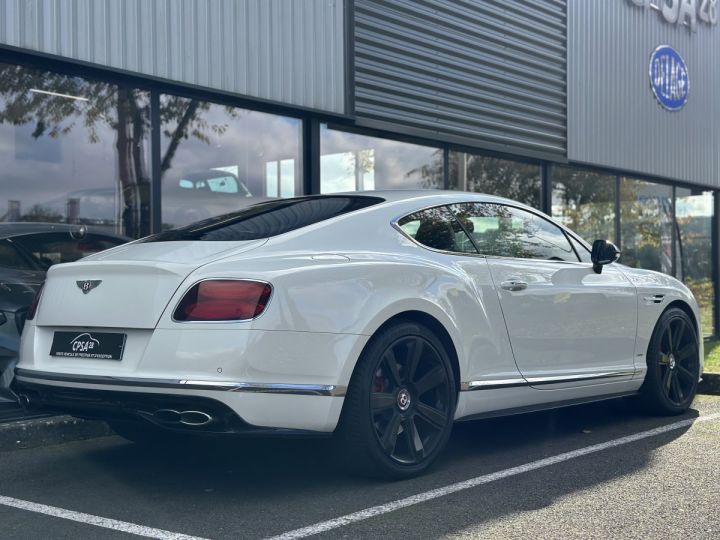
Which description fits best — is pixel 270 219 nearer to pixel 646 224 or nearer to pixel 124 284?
pixel 124 284

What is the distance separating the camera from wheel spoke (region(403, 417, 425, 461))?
4527 mm

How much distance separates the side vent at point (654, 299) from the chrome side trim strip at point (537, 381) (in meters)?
0.52

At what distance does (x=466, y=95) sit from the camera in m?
10.4

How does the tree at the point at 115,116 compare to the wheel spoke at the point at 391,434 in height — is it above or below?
above

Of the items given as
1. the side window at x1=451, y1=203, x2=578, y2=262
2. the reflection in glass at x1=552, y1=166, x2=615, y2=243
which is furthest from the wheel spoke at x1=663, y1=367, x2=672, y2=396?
the reflection in glass at x1=552, y1=166, x2=615, y2=243

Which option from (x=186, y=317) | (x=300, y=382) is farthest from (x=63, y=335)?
(x=300, y=382)

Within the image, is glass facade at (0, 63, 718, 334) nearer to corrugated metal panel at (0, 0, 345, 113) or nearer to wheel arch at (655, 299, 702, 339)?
corrugated metal panel at (0, 0, 345, 113)

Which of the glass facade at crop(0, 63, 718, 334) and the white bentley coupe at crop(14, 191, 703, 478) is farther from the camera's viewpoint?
the glass facade at crop(0, 63, 718, 334)

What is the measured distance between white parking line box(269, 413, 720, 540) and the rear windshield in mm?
1387

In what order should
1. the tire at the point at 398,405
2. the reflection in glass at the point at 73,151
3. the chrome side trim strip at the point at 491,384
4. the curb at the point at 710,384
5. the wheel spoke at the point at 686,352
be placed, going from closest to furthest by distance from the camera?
the tire at the point at 398,405 → the chrome side trim strip at the point at 491,384 → the reflection in glass at the point at 73,151 → the wheel spoke at the point at 686,352 → the curb at the point at 710,384

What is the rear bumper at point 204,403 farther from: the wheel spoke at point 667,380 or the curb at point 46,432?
the wheel spoke at point 667,380

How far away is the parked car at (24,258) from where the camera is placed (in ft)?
18.7

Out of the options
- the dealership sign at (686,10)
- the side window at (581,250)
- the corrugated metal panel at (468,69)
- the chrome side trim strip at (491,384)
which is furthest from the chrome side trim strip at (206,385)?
the dealership sign at (686,10)

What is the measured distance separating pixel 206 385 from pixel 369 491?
1.01 meters
